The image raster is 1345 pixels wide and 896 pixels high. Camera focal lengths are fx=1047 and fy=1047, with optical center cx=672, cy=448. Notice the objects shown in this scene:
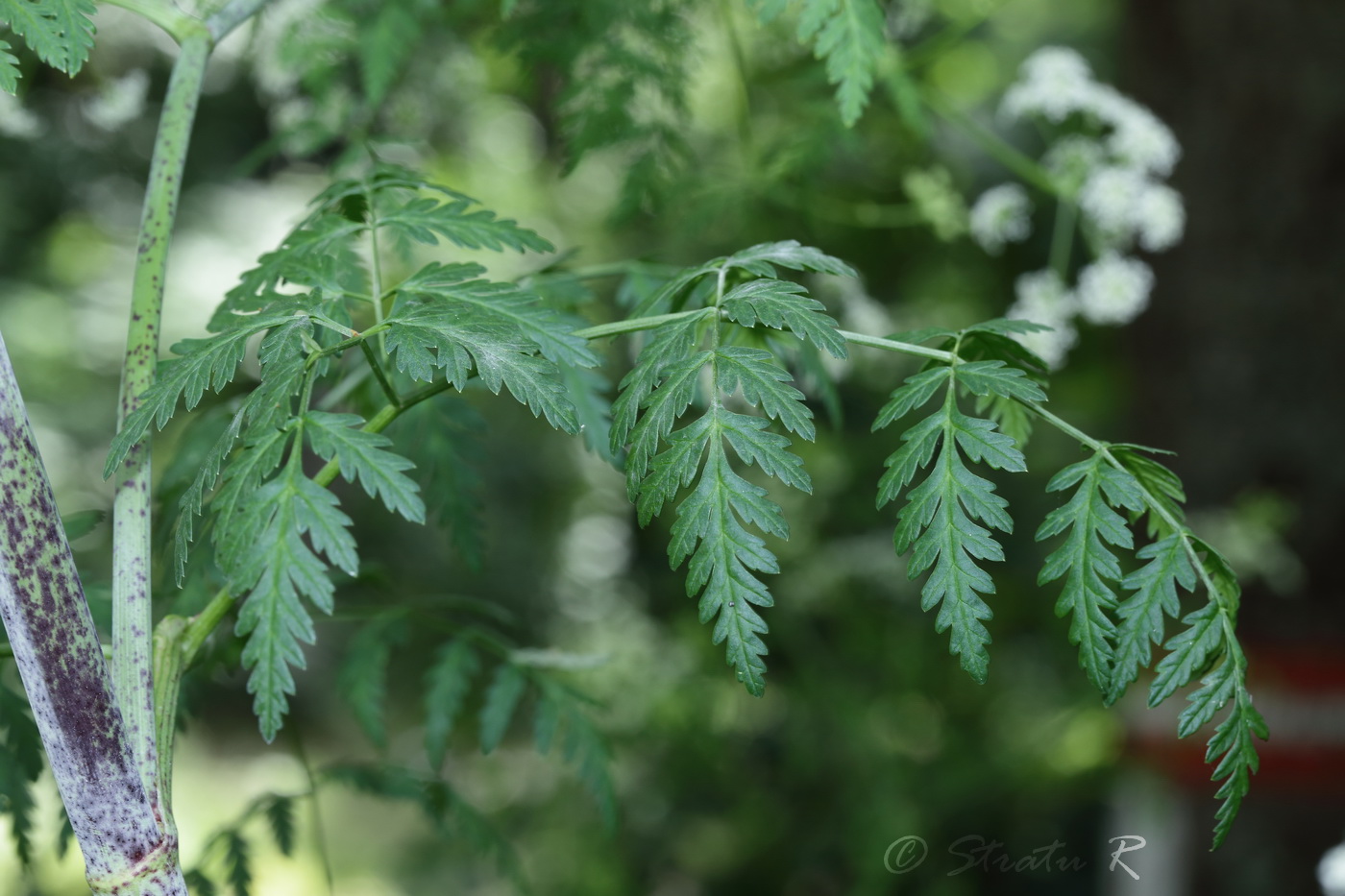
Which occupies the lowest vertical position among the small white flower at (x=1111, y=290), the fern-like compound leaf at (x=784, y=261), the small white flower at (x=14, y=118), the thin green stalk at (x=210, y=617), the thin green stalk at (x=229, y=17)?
the small white flower at (x=1111, y=290)

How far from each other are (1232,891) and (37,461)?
91.9 inches

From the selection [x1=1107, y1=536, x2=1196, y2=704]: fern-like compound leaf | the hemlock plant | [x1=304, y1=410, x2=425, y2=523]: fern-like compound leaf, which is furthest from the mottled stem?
[x1=1107, y1=536, x2=1196, y2=704]: fern-like compound leaf

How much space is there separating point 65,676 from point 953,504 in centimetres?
53

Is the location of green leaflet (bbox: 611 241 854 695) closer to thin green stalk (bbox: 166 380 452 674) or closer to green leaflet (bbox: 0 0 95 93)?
thin green stalk (bbox: 166 380 452 674)

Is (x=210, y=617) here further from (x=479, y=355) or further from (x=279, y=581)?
(x=479, y=355)

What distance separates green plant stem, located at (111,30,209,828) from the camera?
65 cm

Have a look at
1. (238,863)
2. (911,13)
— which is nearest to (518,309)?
(238,863)

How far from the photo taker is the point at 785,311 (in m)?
0.68

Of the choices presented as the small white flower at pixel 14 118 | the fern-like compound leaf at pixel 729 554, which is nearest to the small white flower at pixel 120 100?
the small white flower at pixel 14 118

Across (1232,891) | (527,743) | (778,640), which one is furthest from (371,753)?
(1232,891)

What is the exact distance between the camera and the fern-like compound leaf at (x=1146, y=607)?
0.64 meters

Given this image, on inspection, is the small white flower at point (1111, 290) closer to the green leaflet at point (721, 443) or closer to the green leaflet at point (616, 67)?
the green leaflet at point (616, 67)

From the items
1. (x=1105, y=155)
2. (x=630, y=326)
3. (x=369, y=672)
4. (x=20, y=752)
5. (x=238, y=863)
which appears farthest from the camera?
(x=1105, y=155)

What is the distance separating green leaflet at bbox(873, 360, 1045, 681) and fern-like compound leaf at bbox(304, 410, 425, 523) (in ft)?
0.92
